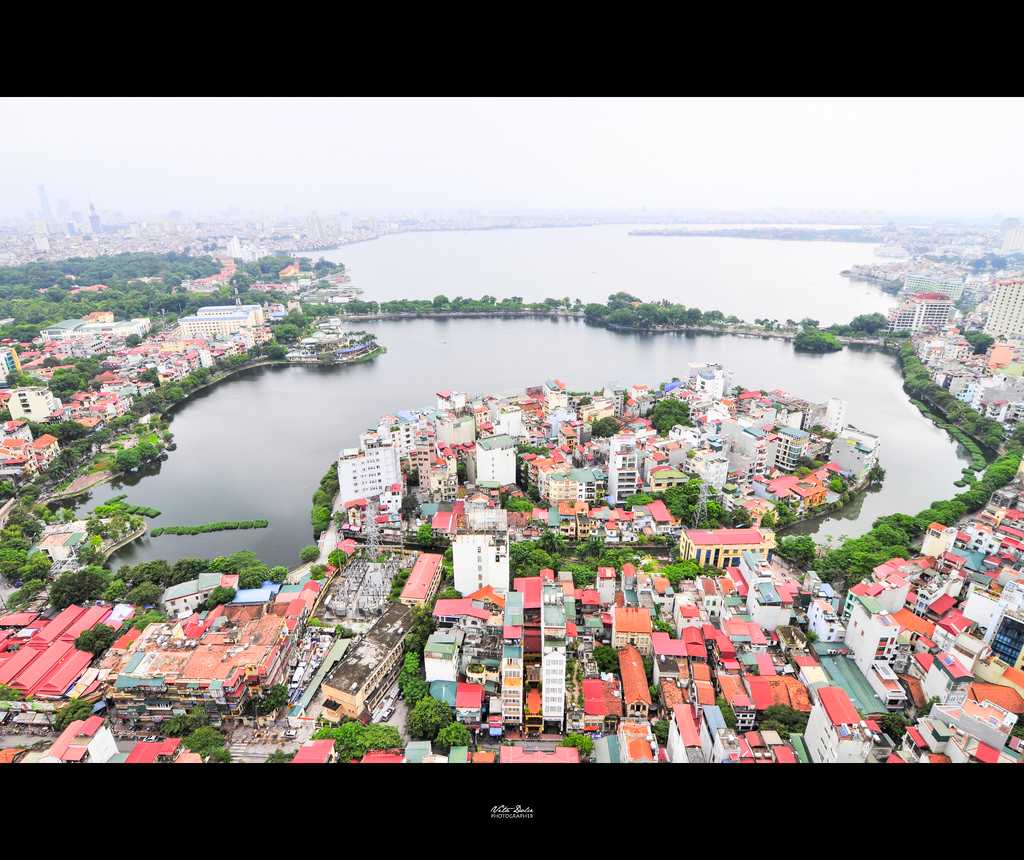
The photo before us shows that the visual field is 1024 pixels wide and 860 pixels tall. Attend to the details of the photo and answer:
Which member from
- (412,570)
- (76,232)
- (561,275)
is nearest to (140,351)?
(412,570)

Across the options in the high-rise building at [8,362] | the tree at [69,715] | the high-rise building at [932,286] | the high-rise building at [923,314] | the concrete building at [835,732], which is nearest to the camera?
the concrete building at [835,732]

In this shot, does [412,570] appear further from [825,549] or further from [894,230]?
[894,230]

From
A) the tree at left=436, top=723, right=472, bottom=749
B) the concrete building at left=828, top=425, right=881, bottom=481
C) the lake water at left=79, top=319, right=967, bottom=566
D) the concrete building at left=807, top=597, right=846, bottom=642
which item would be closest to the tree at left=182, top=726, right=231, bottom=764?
the tree at left=436, top=723, right=472, bottom=749

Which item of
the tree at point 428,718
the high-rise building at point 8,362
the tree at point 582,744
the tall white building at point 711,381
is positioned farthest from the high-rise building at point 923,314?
the high-rise building at point 8,362

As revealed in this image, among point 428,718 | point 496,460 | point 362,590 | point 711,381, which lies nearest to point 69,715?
point 362,590

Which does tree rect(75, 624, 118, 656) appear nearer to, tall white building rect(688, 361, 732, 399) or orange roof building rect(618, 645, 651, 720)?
orange roof building rect(618, 645, 651, 720)

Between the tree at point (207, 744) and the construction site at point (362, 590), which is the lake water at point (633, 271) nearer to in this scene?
the construction site at point (362, 590)

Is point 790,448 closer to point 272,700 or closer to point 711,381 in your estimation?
point 711,381
